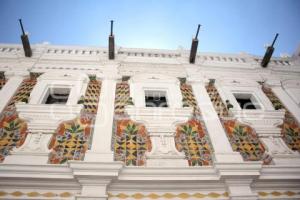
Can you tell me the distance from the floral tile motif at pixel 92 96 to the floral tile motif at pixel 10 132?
4.48 ft

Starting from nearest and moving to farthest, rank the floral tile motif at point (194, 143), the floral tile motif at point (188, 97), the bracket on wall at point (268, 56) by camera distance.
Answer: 1. the floral tile motif at point (194, 143)
2. the floral tile motif at point (188, 97)
3. the bracket on wall at point (268, 56)

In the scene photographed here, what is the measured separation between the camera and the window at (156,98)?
692 centimetres

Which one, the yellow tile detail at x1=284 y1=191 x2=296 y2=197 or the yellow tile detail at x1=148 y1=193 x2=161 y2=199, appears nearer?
the yellow tile detail at x1=148 y1=193 x2=161 y2=199

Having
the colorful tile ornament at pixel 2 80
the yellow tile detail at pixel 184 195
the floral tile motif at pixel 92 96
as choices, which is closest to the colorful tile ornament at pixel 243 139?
the yellow tile detail at pixel 184 195

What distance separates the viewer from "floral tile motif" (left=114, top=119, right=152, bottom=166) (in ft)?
16.2

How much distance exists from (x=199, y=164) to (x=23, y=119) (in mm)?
3632

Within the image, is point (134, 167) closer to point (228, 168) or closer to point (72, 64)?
point (228, 168)

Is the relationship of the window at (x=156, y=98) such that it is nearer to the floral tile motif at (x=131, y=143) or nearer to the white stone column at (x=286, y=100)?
the floral tile motif at (x=131, y=143)

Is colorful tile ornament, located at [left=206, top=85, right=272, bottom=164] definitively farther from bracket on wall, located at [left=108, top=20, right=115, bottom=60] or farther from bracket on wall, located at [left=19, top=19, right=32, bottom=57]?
bracket on wall, located at [left=19, top=19, right=32, bottom=57]

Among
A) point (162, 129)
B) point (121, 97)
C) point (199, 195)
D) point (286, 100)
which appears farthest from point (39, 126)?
point (286, 100)

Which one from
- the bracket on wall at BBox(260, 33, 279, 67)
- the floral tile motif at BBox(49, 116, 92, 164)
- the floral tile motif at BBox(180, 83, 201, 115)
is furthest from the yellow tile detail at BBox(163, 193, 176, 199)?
the bracket on wall at BBox(260, 33, 279, 67)

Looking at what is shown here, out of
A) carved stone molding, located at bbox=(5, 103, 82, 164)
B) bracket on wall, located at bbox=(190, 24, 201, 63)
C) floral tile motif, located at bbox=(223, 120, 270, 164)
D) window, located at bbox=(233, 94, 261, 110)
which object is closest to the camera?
carved stone molding, located at bbox=(5, 103, 82, 164)

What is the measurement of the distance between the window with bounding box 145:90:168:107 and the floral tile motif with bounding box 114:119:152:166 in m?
1.20

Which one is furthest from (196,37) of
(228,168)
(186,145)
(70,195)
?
(70,195)
